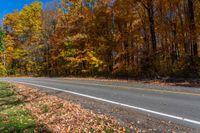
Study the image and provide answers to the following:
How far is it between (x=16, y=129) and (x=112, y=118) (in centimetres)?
314

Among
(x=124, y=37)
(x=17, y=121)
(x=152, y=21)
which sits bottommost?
(x=17, y=121)

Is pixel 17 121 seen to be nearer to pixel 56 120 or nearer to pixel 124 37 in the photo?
pixel 56 120

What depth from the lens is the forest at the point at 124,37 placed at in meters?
22.1

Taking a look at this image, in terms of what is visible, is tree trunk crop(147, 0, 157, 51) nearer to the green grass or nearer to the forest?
the forest

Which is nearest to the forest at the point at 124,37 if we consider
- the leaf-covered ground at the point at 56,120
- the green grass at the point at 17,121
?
the leaf-covered ground at the point at 56,120

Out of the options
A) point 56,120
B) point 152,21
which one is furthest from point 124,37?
point 56,120

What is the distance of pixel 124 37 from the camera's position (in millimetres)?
27047

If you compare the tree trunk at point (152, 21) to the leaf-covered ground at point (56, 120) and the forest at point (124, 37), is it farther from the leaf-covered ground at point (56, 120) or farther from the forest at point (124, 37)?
the leaf-covered ground at point (56, 120)

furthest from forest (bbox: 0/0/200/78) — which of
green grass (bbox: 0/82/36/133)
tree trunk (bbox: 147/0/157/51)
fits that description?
green grass (bbox: 0/82/36/133)

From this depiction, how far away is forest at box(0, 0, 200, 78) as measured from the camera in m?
22.1

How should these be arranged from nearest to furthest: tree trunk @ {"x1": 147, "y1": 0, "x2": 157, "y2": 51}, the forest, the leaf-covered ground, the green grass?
the leaf-covered ground → the green grass → the forest → tree trunk @ {"x1": 147, "y1": 0, "x2": 157, "y2": 51}

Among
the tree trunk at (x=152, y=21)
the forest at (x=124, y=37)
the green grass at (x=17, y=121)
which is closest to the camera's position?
the green grass at (x=17, y=121)

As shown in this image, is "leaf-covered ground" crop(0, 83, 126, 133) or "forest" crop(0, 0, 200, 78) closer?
"leaf-covered ground" crop(0, 83, 126, 133)

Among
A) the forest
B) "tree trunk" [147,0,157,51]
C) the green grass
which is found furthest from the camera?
"tree trunk" [147,0,157,51]
